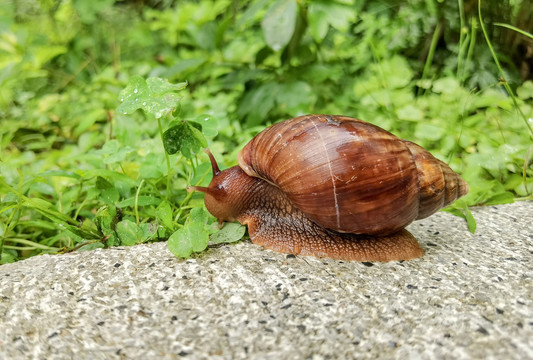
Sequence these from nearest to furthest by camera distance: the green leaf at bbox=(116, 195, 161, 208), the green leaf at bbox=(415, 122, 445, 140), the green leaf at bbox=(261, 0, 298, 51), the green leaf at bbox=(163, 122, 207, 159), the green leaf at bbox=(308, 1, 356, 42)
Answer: the green leaf at bbox=(163, 122, 207, 159)
the green leaf at bbox=(116, 195, 161, 208)
the green leaf at bbox=(415, 122, 445, 140)
the green leaf at bbox=(261, 0, 298, 51)
the green leaf at bbox=(308, 1, 356, 42)

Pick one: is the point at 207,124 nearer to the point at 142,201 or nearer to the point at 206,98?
the point at 142,201

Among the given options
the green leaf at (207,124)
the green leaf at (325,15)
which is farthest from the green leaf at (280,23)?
the green leaf at (207,124)

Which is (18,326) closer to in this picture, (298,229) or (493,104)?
(298,229)

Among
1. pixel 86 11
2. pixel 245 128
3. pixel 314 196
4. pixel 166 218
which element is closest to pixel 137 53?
pixel 86 11

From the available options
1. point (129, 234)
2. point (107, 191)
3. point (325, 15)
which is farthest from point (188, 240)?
point (325, 15)

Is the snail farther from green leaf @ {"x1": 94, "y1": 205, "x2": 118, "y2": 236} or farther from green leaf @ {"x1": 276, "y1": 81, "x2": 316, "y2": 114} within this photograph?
green leaf @ {"x1": 276, "y1": 81, "x2": 316, "y2": 114}

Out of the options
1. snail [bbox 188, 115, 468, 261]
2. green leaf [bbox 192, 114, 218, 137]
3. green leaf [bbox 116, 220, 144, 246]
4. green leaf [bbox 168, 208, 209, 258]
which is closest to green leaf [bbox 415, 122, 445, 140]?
snail [bbox 188, 115, 468, 261]
